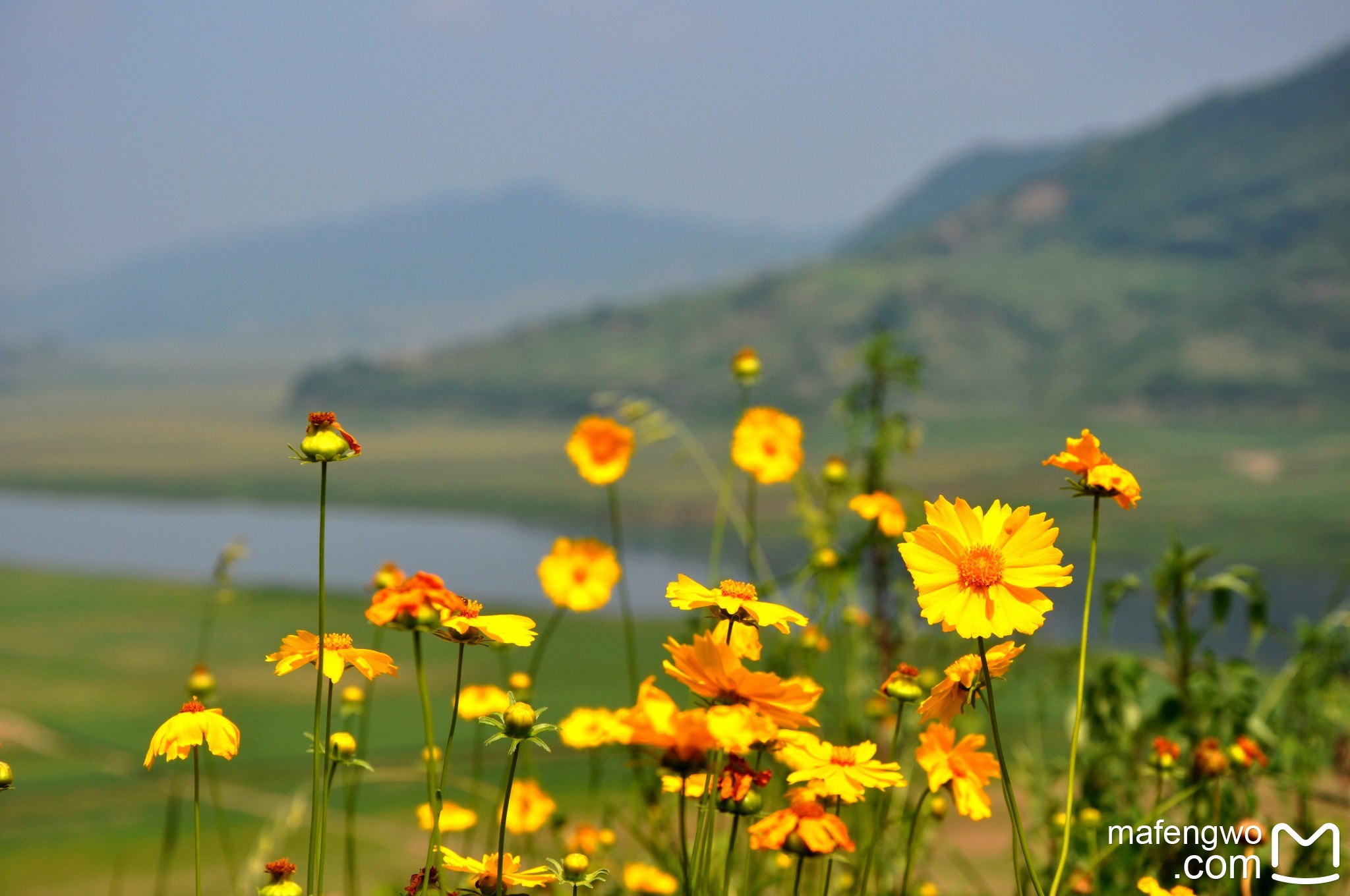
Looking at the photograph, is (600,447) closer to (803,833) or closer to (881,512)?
(881,512)

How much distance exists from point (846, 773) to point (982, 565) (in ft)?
0.70

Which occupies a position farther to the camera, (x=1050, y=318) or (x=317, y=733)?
(x=1050, y=318)

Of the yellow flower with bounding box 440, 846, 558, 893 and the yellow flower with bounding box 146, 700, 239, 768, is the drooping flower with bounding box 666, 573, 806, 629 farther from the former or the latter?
the yellow flower with bounding box 146, 700, 239, 768

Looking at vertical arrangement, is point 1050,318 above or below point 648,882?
above

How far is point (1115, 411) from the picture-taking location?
72938mm

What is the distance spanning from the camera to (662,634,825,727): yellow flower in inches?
37.9

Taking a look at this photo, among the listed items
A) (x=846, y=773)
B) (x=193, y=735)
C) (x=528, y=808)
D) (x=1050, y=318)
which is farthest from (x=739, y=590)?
(x=1050, y=318)

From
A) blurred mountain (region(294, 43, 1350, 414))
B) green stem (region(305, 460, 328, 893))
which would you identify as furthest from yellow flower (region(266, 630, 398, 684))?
blurred mountain (region(294, 43, 1350, 414))

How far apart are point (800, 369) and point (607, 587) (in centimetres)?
8125

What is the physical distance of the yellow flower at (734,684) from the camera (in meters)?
0.96

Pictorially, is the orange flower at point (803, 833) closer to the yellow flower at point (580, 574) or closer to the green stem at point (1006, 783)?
the green stem at point (1006, 783)

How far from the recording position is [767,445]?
1888 millimetres

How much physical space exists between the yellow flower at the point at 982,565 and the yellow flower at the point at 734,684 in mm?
130

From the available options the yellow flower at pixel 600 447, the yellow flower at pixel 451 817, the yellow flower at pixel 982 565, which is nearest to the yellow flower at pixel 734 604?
the yellow flower at pixel 982 565
